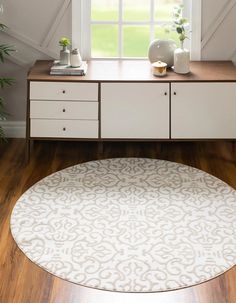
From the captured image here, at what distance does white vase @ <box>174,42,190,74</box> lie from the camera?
13.8ft

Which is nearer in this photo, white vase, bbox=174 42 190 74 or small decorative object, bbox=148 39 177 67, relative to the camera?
white vase, bbox=174 42 190 74

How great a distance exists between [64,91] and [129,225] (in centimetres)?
116

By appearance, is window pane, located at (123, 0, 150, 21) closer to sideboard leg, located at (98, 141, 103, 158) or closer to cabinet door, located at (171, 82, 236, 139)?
cabinet door, located at (171, 82, 236, 139)

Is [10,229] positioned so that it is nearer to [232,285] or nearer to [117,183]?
[117,183]

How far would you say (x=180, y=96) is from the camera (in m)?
4.12

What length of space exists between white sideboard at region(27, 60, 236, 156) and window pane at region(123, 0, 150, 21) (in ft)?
1.85

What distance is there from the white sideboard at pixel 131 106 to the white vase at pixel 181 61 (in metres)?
0.05

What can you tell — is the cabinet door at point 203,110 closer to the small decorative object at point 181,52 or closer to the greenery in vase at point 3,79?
the small decorative object at point 181,52

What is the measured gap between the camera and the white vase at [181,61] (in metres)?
4.21

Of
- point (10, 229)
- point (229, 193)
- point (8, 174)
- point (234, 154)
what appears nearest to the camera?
point (10, 229)

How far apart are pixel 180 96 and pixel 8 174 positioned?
1.24m

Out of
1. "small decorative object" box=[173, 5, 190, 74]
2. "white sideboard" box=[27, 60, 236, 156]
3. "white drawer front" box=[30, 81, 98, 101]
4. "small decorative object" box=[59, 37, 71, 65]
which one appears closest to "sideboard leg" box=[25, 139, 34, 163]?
"white sideboard" box=[27, 60, 236, 156]

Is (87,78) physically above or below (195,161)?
above

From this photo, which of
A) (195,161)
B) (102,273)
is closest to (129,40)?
(195,161)
